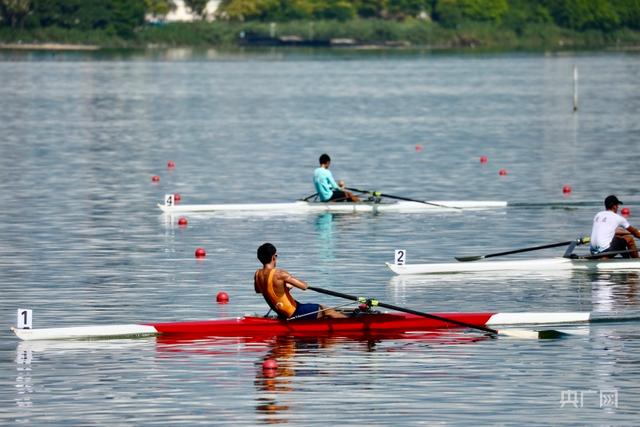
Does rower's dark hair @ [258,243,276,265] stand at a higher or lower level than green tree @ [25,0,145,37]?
Answer: lower

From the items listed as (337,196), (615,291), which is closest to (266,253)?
(615,291)

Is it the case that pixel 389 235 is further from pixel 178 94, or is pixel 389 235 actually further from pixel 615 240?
pixel 178 94

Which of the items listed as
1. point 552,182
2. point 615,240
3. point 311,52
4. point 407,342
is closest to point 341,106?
point 552,182

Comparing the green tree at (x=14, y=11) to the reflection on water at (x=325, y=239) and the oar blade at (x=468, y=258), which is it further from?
the oar blade at (x=468, y=258)

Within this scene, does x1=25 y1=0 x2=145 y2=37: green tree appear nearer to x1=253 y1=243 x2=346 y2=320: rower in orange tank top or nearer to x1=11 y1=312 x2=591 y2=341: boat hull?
x1=11 y1=312 x2=591 y2=341: boat hull

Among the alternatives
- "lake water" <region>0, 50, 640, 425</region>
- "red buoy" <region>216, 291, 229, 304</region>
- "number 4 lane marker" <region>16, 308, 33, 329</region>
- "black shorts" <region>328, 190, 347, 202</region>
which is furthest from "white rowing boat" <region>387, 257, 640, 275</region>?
"black shorts" <region>328, 190, 347, 202</region>

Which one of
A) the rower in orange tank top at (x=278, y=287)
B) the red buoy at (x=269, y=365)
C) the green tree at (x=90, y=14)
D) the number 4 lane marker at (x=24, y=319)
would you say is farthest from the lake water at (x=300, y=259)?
the green tree at (x=90, y=14)

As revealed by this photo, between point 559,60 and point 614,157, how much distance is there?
108 meters

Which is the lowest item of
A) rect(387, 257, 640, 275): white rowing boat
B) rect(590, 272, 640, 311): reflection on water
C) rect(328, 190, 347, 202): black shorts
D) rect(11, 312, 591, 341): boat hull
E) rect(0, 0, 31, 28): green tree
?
rect(11, 312, 591, 341): boat hull

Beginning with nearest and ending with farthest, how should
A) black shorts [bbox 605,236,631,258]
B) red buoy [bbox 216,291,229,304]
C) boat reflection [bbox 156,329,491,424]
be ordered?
boat reflection [bbox 156,329,491,424]
red buoy [bbox 216,291,229,304]
black shorts [bbox 605,236,631,258]

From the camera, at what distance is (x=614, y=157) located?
56594 millimetres

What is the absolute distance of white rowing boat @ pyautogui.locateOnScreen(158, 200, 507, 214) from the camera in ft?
126

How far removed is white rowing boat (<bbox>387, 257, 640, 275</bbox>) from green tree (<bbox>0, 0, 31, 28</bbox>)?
15826 centimetres

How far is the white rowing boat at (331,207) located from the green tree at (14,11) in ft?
485
